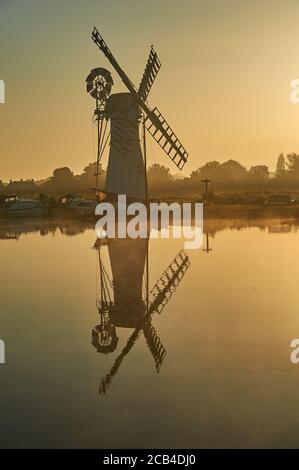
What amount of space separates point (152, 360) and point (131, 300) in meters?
5.52

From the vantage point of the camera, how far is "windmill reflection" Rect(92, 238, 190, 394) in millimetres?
10585

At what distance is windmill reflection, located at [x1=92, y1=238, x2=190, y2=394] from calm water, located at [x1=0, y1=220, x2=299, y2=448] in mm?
41

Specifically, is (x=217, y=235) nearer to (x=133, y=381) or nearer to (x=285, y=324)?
(x=285, y=324)

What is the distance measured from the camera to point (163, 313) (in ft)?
44.3

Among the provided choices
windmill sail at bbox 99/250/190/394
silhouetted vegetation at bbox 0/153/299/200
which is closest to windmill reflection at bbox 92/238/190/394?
windmill sail at bbox 99/250/190/394

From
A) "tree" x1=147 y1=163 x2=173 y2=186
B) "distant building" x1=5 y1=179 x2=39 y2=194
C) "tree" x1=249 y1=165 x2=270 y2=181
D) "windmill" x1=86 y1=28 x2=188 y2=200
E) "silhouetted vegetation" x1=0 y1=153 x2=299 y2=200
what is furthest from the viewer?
"tree" x1=147 y1=163 x2=173 y2=186

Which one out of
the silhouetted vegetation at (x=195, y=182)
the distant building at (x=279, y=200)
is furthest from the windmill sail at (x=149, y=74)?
the silhouetted vegetation at (x=195, y=182)

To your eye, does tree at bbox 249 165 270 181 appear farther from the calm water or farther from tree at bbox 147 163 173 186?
the calm water

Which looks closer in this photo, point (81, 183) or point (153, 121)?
point (153, 121)

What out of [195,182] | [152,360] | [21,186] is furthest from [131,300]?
[21,186]

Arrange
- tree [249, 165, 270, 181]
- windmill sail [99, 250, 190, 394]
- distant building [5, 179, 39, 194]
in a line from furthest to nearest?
tree [249, 165, 270, 181]
distant building [5, 179, 39, 194]
windmill sail [99, 250, 190, 394]

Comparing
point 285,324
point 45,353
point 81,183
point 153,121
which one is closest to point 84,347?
point 45,353

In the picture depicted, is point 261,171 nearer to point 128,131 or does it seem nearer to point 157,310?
point 128,131

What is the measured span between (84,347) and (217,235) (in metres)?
25.0
